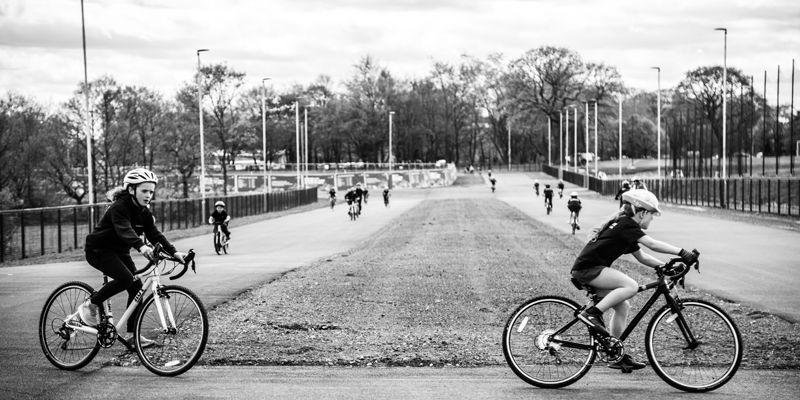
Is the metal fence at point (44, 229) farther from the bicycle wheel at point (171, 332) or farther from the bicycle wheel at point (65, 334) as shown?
the bicycle wheel at point (171, 332)

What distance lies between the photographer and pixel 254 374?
8594 mm

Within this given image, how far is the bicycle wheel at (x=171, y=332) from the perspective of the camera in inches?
327

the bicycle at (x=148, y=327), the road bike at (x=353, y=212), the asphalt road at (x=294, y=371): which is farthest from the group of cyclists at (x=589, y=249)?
the road bike at (x=353, y=212)

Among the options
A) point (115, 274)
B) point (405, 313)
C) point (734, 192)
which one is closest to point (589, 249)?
point (115, 274)

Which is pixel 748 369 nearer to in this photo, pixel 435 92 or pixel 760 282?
pixel 760 282

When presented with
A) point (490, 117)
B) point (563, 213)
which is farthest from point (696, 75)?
point (563, 213)

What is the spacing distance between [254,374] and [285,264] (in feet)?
42.3

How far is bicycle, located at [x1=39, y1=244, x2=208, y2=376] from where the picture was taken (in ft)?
27.2

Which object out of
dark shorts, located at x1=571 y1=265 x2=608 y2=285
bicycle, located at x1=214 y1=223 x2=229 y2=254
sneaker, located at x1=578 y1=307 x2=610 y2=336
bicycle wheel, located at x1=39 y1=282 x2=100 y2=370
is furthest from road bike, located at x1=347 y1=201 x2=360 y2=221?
sneaker, located at x1=578 y1=307 x2=610 y2=336

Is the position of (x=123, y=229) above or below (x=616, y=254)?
above

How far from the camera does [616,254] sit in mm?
7934

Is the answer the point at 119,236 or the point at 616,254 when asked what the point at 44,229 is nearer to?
the point at 119,236

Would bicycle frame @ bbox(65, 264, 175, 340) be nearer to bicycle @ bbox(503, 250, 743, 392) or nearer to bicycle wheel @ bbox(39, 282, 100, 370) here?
bicycle wheel @ bbox(39, 282, 100, 370)

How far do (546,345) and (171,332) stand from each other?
3430 millimetres
